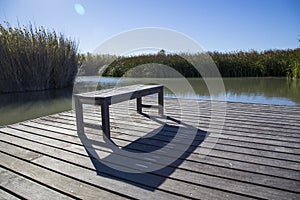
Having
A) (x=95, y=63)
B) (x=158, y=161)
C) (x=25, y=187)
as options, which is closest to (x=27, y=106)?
(x=25, y=187)

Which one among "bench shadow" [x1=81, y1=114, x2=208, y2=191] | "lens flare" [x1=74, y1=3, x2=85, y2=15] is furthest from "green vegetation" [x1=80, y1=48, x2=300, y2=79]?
"bench shadow" [x1=81, y1=114, x2=208, y2=191]

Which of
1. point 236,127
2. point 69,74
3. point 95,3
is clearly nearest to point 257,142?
point 236,127

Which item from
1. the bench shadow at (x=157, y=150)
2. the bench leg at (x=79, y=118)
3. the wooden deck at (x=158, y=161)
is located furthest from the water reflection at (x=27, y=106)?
the bench shadow at (x=157, y=150)

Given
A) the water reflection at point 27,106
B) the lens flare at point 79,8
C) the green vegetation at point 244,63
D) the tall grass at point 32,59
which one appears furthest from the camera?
the green vegetation at point 244,63

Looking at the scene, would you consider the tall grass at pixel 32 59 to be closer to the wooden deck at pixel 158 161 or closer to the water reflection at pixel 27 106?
the water reflection at pixel 27 106

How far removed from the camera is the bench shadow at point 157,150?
1.39m

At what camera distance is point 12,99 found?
5.48m

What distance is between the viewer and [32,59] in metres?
6.40

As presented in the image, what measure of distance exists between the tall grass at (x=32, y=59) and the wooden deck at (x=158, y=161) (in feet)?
14.4

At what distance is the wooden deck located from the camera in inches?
48.9

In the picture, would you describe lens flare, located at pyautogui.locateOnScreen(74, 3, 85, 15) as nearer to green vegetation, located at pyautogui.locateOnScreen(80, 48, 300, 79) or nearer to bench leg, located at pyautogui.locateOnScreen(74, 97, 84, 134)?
bench leg, located at pyautogui.locateOnScreen(74, 97, 84, 134)

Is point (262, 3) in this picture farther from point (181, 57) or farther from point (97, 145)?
point (97, 145)

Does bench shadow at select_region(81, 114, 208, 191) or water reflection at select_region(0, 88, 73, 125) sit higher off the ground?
water reflection at select_region(0, 88, 73, 125)

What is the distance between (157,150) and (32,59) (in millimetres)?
5965
